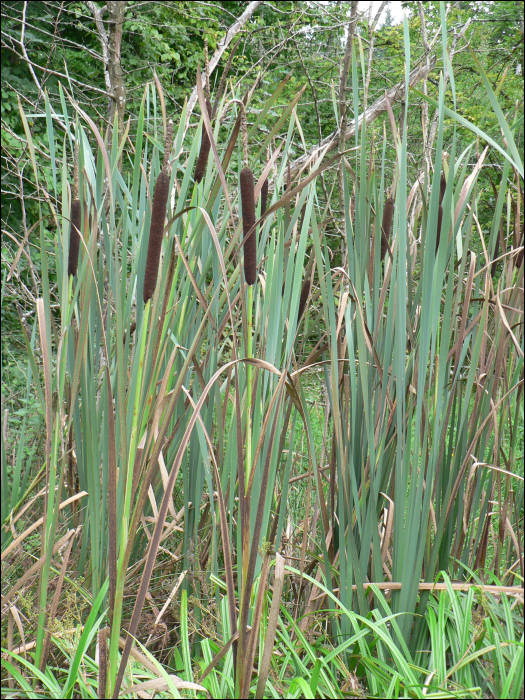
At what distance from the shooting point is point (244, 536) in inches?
30.5

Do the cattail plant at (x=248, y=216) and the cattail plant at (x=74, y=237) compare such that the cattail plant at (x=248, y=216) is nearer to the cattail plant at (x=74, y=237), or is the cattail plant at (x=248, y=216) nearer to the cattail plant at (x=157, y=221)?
the cattail plant at (x=157, y=221)

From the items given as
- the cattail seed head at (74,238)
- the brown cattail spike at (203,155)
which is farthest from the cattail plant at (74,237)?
the brown cattail spike at (203,155)

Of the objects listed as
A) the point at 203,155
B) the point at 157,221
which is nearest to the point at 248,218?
the point at 157,221

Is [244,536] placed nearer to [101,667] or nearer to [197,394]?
[101,667]

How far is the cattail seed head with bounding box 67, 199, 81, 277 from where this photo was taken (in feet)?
2.95

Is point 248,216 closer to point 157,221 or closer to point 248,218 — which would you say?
point 248,218

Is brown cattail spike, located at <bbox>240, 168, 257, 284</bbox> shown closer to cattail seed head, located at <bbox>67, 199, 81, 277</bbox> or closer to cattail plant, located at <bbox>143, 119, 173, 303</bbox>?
cattail plant, located at <bbox>143, 119, 173, 303</bbox>

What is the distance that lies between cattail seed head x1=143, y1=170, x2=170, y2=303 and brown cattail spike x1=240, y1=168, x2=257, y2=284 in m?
0.10

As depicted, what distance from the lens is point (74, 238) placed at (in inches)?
35.6

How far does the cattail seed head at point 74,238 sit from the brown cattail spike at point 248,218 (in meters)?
0.32

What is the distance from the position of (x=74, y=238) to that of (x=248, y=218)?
13.8 inches

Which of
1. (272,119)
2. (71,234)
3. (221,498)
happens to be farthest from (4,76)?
(221,498)

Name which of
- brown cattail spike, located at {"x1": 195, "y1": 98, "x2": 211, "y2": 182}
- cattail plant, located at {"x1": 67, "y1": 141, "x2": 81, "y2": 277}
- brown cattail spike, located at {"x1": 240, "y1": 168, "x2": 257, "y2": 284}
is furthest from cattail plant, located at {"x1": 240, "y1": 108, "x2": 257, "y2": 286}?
cattail plant, located at {"x1": 67, "y1": 141, "x2": 81, "y2": 277}

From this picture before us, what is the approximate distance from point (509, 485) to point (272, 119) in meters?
3.62
